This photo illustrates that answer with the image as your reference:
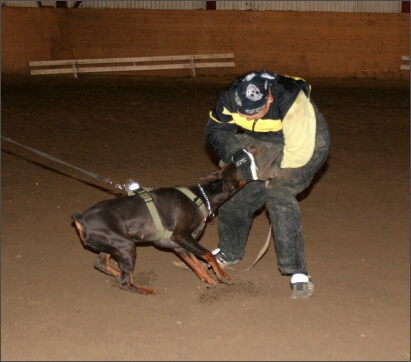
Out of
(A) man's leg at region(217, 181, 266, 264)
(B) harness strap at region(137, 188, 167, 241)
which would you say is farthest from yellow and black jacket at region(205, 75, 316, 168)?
(B) harness strap at region(137, 188, 167, 241)

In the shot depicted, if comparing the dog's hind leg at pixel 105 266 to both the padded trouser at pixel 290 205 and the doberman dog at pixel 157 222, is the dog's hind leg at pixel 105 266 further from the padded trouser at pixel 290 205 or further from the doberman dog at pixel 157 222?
the padded trouser at pixel 290 205

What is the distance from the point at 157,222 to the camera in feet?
17.3

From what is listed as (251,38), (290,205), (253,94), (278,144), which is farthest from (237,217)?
(251,38)

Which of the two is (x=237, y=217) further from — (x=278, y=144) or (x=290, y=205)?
(x=278, y=144)

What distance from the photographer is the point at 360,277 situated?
5547 millimetres

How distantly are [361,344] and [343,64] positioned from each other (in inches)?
589

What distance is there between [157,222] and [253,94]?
47.5 inches

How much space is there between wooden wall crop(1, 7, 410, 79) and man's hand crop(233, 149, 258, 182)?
530 inches

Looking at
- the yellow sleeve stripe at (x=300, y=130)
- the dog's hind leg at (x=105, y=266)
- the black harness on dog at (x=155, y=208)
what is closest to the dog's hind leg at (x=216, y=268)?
the black harness on dog at (x=155, y=208)

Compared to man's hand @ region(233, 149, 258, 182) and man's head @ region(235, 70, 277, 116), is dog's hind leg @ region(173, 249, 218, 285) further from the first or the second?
man's head @ region(235, 70, 277, 116)

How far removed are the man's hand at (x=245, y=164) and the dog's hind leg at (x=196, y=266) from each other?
769 mm

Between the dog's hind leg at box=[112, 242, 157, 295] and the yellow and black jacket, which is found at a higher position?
the yellow and black jacket

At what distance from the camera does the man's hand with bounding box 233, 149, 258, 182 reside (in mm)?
5121

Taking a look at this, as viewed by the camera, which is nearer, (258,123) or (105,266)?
(258,123)
